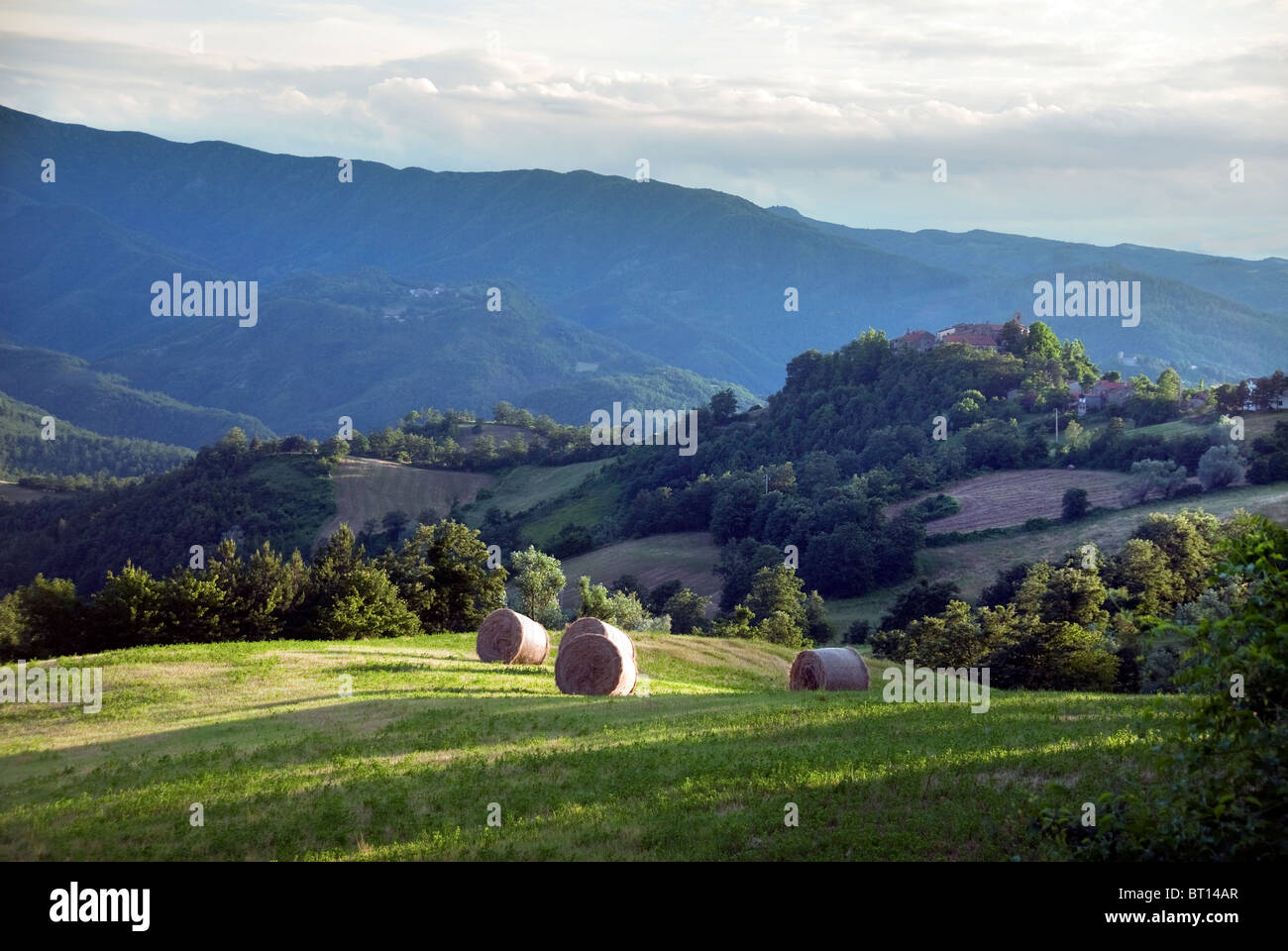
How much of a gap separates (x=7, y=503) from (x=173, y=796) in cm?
15301

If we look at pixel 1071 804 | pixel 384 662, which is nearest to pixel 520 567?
pixel 384 662

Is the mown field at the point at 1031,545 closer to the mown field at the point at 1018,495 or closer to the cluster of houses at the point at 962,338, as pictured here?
the mown field at the point at 1018,495

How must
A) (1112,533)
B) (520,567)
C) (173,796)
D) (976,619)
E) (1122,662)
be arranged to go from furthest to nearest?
(1112,533)
(520,567)
(976,619)
(1122,662)
(173,796)

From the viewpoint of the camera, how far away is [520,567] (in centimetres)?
6159

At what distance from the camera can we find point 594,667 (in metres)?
30.2

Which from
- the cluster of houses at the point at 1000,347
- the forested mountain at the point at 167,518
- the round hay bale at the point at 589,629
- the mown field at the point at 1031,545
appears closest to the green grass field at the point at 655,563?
the mown field at the point at 1031,545

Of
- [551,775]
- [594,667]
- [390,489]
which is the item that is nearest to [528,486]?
[390,489]

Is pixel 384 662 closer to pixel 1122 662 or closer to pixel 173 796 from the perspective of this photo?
pixel 173 796

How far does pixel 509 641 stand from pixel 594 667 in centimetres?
653

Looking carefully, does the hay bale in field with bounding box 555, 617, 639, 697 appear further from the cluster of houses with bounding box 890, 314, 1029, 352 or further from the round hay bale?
the cluster of houses with bounding box 890, 314, 1029, 352

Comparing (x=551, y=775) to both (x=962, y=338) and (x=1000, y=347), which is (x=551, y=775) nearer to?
(x=1000, y=347)

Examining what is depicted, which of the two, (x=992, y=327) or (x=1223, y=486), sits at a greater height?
(x=992, y=327)

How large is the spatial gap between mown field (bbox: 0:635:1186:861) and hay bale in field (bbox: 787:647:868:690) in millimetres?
5464

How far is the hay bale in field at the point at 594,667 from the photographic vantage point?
3008 cm
